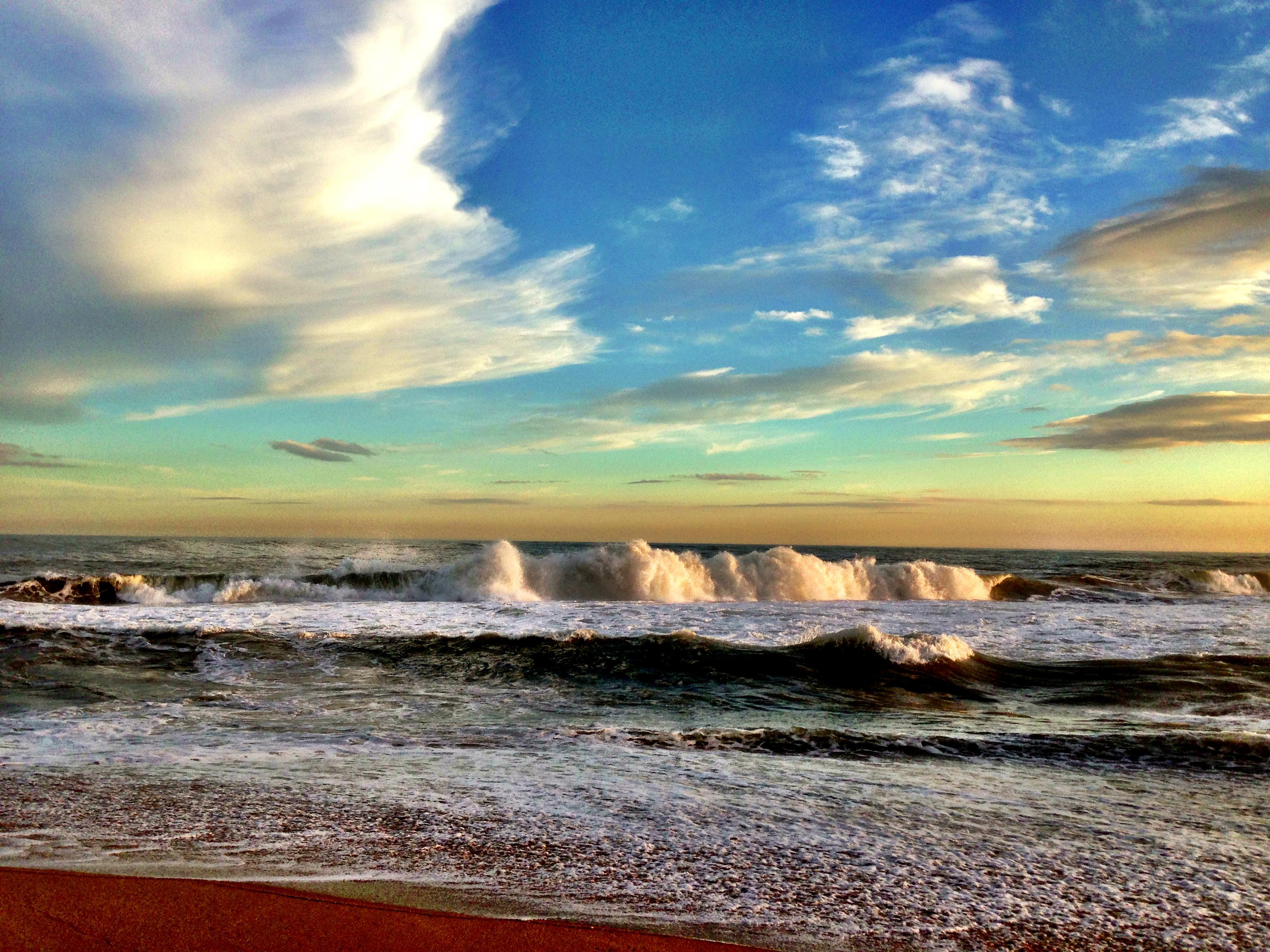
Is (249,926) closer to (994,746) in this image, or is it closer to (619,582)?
(994,746)

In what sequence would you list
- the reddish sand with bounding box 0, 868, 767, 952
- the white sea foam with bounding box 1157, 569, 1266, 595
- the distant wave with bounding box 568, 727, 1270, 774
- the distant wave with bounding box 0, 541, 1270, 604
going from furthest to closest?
the white sea foam with bounding box 1157, 569, 1266, 595 → the distant wave with bounding box 0, 541, 1270, 604 → the distant wave with bounding box 568, 727, 1270, 774 → the reddish sand with bounding box 0, 868, 767, 952

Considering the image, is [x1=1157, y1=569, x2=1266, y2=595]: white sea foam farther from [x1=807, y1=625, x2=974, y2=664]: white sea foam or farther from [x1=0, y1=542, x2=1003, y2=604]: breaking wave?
[x1=807, y1=625, x2=974, y2=664]: white sea foam

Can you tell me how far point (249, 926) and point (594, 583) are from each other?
946 inches

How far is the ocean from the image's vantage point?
12.0 feet

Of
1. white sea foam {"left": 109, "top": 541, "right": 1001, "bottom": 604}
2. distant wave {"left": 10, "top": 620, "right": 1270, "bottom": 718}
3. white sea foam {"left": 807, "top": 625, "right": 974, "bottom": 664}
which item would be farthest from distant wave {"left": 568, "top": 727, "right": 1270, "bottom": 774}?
white sea foam {"left": 109, "top": 541, "right": 1001, "bottom": 604}

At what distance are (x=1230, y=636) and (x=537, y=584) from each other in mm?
18481

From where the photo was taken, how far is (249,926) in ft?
10.1

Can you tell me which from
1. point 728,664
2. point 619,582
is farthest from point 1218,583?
point 728,664

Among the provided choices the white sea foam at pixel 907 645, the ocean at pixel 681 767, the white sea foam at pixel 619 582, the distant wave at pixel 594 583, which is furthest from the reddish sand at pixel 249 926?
the white sea foam at pixel 619 582

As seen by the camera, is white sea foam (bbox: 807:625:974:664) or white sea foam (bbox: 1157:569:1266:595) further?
white sea foam (bbox: 1157:569:1266:595)

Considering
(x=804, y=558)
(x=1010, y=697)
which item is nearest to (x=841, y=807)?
(x=1010, y=697)

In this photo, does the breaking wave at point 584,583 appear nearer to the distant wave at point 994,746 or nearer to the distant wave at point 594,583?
the distant wave at point 594,583

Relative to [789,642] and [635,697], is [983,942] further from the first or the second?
[789,642]

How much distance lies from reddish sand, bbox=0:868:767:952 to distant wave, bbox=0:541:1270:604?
20.4 meters
